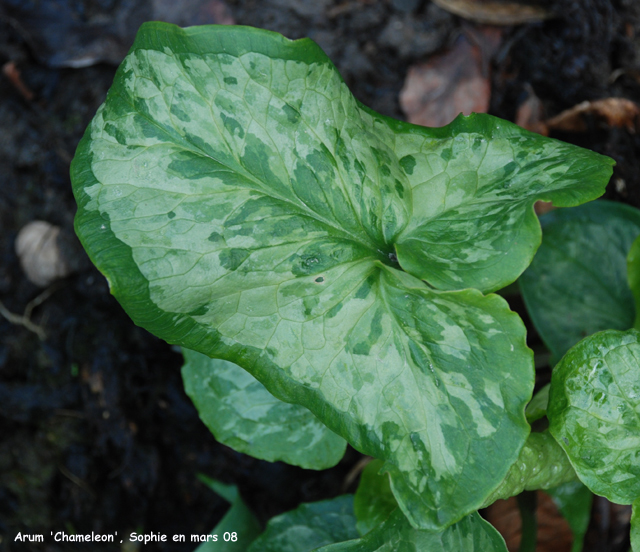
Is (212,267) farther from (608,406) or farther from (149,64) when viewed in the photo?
(608,406)

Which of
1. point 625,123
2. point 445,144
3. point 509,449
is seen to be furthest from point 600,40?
point 509,449

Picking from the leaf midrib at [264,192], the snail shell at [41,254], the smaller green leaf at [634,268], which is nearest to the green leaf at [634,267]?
the smaller green leaf at [634,268]

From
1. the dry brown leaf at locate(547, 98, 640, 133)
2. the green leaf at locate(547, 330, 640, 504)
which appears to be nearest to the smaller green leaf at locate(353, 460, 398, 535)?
the green leaf at locate(547, 330, 640, 504)

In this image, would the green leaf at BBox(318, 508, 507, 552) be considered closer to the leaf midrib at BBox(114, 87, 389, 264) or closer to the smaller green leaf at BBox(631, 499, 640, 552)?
the smaller green leaf at BBox(631, 499, 640, 552)

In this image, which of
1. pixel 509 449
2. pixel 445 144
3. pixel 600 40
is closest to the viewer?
pixel 509 449

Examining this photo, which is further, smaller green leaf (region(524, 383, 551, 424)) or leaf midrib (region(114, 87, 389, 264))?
smaller green leaf (region(524, 383, 551, 424))

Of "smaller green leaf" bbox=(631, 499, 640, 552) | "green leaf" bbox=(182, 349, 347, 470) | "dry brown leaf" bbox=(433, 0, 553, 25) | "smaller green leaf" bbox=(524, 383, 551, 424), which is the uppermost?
"dry brown leaf" bbox=(433, 0, 553, 25)

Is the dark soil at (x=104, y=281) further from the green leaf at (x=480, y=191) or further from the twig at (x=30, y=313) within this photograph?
the green leaf at (x=480, y=191)
